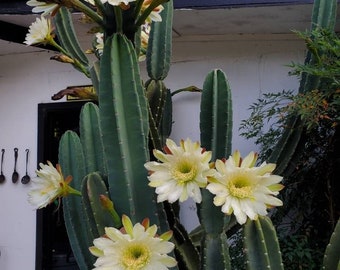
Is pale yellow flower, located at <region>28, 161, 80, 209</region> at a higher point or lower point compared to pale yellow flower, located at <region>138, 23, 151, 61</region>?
lower

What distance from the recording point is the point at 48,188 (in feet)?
5.74

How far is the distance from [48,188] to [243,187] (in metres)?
0.72

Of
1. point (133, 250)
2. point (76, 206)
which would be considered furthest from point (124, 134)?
point (76, 206)

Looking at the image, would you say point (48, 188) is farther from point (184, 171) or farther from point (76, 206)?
point (184, 171)

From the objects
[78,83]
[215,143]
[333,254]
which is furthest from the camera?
[78,83]

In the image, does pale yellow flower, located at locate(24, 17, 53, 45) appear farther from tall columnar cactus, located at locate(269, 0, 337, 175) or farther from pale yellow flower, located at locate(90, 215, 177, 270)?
tall columnar cactus, located at locate(269, 0, 337, 175)

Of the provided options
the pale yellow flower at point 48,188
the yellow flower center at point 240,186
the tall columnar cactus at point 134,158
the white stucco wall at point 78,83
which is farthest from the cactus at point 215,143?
the white stucco wall at point 78,83

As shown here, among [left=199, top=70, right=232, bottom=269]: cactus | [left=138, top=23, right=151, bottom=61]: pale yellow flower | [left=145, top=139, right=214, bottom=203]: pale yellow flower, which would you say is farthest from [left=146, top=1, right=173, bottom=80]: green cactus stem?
[left=145, top=139, right=214, bottom=203]: pale yellow flower

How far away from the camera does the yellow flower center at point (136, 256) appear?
1.38 metres

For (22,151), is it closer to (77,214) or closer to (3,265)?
(3,265)

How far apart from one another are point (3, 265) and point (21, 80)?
5.11 ft

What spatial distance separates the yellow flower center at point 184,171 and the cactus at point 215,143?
0.26m

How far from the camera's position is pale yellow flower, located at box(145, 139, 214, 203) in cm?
143

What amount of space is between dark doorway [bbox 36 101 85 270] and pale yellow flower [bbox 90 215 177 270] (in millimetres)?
2679
